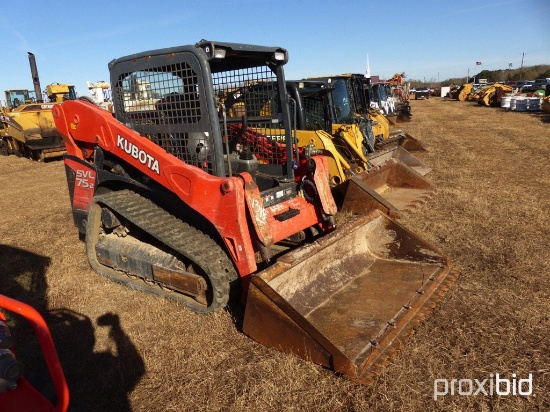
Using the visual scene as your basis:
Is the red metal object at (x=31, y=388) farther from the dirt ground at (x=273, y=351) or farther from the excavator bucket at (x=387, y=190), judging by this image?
the excavator bucket at (x=387, y=190)

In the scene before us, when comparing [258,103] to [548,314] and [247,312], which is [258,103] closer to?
[247,312]

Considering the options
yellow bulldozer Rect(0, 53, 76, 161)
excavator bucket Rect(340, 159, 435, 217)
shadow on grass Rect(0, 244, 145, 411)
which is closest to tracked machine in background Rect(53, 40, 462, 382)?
shadow on grass Rect(0, 244, 145, 411)

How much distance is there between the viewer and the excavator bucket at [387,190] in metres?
5.79

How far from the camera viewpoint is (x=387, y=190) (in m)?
7.18

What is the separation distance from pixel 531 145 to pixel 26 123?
15.5 m

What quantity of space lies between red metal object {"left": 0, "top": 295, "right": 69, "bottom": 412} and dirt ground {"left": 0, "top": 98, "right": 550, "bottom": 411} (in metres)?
0.40

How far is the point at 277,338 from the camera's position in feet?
9.57

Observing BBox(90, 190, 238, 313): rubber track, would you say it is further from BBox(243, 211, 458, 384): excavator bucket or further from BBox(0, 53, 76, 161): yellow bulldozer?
BBox(0, 53, 76, 161): yellow bulldozer

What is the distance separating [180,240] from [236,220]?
2.16 ft

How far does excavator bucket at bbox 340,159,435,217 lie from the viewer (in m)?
5.79

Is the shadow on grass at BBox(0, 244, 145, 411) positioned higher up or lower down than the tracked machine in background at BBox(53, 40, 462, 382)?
lower down

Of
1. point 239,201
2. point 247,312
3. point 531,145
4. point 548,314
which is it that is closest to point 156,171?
point 239,201

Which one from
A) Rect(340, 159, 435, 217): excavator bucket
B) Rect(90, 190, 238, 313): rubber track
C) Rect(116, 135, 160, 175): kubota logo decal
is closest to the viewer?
Rect(90, 190, 238, 313): rubber track

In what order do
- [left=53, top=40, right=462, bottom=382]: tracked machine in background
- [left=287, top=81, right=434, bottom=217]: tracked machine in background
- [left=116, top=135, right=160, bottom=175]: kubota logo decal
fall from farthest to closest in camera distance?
[left=287, top=81, right=434, bottom=217]: tracked machine in background
[left=116, top=135, right=160, bottom=175]: kubota logo decal
[left=53, top=40, right=462, bottom=382]: tracked machine in background
